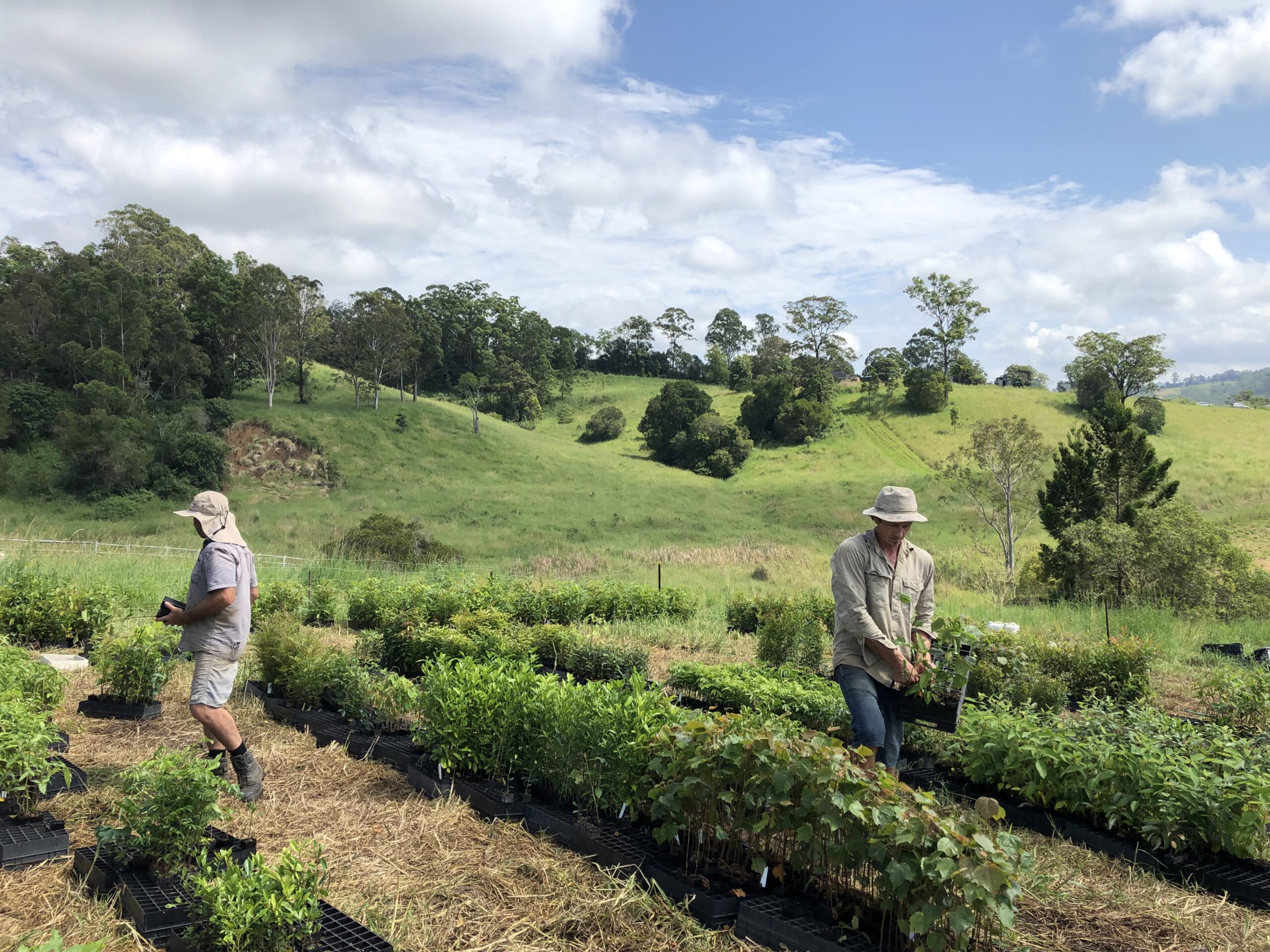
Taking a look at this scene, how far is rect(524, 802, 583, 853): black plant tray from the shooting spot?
4.45 metres

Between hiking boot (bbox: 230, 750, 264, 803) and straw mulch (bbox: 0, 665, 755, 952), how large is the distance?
10 cm

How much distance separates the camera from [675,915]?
361cm

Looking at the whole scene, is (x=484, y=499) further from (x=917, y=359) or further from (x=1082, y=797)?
(x=917, y=359)

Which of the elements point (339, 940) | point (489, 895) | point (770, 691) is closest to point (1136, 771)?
point (770, 691)

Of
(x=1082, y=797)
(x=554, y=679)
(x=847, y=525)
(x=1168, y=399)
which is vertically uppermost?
(x=1168, y=399)

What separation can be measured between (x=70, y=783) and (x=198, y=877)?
2479 mm

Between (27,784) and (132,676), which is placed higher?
(27,784)

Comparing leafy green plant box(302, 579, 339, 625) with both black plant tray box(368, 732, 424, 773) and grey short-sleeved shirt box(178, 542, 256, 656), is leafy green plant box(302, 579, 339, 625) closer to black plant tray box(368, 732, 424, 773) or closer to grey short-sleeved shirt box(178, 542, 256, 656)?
black plant tray box(368, 732, 424, 773)

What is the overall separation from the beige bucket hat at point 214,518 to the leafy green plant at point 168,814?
155 cm

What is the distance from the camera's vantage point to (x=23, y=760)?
171 inches

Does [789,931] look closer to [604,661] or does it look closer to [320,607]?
[604,661]

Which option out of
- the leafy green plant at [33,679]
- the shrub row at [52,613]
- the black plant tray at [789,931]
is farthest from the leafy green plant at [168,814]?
the shrub row at [52,613]

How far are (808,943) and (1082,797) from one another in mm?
2485

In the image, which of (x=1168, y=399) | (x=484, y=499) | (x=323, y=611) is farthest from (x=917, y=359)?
(x=323, y=611)
